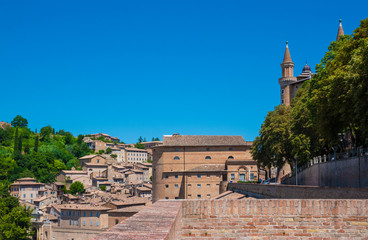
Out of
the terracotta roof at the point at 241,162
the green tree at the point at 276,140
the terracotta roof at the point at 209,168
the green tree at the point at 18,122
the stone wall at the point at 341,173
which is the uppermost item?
the green tree at the point at 18,122

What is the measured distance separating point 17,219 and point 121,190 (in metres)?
52.2

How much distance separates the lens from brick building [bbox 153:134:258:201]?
221 ft

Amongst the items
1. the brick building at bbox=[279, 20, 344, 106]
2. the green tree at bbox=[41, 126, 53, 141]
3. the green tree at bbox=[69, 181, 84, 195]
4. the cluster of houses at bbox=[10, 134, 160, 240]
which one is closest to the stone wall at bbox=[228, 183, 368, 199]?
the cluster of houses at bbox=[10, 134, 160, 240]

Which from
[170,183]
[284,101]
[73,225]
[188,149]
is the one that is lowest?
[73,225]

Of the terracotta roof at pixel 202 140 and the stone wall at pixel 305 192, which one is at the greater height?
the terracotta roof at pixel 202 140

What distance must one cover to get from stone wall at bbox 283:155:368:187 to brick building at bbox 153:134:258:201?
32350 mm

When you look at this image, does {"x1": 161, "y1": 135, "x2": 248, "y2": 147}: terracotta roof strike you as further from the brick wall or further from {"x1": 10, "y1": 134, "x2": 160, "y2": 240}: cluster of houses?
the brick wall

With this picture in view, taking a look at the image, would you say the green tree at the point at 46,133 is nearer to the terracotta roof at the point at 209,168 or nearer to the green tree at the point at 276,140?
the terracotta roof at the point at 209,168

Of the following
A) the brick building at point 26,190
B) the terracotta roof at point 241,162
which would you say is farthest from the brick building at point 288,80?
the brick building at point 26,190

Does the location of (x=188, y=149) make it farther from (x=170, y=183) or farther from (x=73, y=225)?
(x=73, y=225)

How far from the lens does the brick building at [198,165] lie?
221ft

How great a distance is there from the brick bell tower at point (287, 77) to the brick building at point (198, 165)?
14.3 meters

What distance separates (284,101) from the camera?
82812 mm

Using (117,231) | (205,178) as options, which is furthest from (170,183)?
(117,231)
